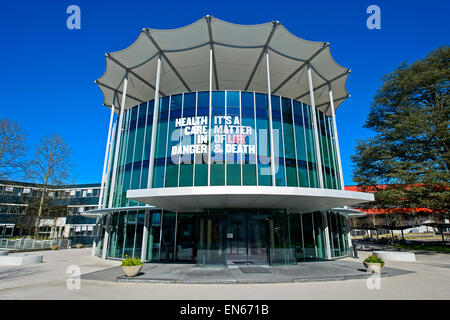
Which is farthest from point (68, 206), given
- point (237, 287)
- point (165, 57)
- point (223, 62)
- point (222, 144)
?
point (237, 287)

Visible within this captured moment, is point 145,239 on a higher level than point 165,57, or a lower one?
lower

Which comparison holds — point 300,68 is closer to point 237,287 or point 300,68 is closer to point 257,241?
point 257,241

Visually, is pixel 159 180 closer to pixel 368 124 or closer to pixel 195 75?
pixel 195 75

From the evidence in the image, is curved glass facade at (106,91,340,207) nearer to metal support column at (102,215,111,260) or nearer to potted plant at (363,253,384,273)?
metal support column at (102,215,111,260)

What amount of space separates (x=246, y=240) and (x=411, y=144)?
23357mm

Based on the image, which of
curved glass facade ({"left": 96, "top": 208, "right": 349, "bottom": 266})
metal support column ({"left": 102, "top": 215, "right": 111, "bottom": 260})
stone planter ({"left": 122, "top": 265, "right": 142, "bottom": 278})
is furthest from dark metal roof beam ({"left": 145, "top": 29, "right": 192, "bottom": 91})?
stone planter ({"left": 122, "top": 265, "right": 142, "bottom": 278})

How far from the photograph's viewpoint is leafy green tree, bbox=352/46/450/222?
23.2 m

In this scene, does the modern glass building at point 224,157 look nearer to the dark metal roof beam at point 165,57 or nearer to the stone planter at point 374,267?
the dark metal roof beam at point 165,57

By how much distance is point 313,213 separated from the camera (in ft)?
64.7

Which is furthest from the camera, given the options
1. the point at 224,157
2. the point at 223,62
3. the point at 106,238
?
the point at 223,62

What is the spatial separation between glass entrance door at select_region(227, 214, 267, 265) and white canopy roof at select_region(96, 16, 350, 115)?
45.8 feet

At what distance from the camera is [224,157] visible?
17.6m
